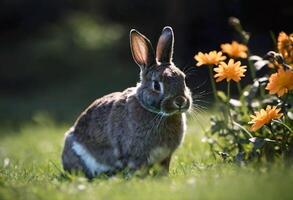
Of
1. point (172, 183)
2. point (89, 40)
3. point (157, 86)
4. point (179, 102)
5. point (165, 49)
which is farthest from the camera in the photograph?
point (89, 40)

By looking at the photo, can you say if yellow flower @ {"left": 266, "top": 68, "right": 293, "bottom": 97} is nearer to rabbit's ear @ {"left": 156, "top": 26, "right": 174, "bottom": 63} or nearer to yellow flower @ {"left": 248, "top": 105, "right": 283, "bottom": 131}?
yellow flower @ {"left": 248, "top": 105, "right": 283, "bottom": 131}

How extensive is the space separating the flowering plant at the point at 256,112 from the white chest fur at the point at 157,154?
1.62 ft

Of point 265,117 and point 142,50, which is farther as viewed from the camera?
point 142,50

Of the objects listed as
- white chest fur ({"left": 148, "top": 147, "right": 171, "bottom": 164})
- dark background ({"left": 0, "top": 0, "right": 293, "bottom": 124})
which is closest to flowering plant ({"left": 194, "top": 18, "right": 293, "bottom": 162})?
white chest fur ({"left": 148, "top": 147, "right": 171, "bottom": 164})

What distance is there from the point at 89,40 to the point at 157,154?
10.3 meters

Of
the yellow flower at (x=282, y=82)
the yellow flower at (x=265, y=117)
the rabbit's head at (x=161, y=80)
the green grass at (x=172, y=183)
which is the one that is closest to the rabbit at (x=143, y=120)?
the rabbit's head at (x=161, y=80)

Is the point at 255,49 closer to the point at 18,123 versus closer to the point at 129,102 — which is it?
the point at 18,123

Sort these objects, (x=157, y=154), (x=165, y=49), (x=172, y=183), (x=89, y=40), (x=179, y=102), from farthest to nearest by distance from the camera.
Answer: (x=89, y=40) → (x=165, y=49) → (x=157, y=154) → (x=179, y=102) → (x=172, y=183)

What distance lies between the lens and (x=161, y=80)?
562cm

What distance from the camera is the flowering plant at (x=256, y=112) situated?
5.42 m

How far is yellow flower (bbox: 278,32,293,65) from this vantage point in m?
6.06

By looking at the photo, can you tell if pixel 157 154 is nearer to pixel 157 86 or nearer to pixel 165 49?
pixel 157 86

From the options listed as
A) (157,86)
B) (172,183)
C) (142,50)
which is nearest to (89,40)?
(142,50)

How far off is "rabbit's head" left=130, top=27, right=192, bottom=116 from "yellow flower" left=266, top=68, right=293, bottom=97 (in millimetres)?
676
